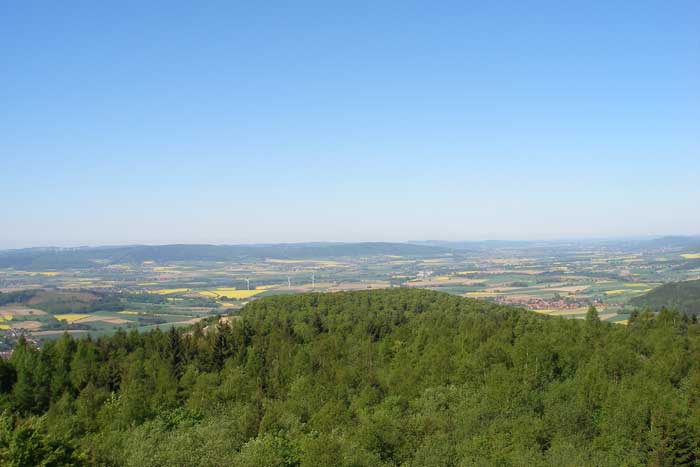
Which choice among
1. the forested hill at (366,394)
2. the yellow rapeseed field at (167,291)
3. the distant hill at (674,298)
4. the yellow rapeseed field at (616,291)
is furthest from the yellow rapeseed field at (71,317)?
the yellow rapeseed field at (616,291)

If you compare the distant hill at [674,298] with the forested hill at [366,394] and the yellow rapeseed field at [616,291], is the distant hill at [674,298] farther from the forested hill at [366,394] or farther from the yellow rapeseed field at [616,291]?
the forested hill at [366,394]

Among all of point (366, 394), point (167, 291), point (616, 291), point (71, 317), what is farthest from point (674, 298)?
point (167, 291)

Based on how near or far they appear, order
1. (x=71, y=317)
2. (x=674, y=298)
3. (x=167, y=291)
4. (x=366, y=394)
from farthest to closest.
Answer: (x=167, y=291) → (x=71, y=317) → (x=674, y=298) → (x=366, y=394)

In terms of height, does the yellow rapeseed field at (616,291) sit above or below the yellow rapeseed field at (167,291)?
above

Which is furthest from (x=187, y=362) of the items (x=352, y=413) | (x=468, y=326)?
(x=468, y=326)

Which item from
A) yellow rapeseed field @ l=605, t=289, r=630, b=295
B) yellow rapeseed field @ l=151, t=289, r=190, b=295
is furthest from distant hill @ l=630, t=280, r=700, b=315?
yellow rapeseed field @ l=151, t=289, r=190, b=295

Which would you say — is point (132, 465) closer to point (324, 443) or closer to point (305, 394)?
point (324, 443)

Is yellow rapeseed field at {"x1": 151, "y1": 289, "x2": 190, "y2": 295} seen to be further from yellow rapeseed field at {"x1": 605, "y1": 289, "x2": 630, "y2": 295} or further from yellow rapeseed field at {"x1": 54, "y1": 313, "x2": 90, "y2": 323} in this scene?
yellow rapeseed field at {"x1": 605, "y1": 289, "x2": 630, "y2": 295}

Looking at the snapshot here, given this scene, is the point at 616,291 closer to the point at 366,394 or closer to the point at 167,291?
the point at 366,394
